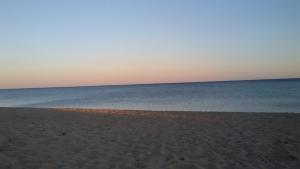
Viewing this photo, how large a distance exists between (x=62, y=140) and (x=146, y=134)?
283 cm

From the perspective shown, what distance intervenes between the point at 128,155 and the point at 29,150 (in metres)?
2.36

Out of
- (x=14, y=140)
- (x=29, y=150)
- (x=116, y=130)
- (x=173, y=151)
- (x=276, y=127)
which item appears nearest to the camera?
(x=29, y=150)

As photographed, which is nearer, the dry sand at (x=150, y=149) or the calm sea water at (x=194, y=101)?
the dry sand at (x=150, y=149)

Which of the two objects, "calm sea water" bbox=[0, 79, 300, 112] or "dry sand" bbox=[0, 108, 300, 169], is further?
"calm sea water" bbox=[0, 79, 300, 112]

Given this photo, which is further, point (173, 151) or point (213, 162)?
point (173, 151)

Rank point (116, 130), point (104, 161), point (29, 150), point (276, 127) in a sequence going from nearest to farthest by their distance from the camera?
point (104, 161)
point (29, 150)
point (116, 130)
point (276, 127)

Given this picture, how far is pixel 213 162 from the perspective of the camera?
700 centimetres

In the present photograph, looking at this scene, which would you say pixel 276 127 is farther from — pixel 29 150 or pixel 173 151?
pixel 29 150

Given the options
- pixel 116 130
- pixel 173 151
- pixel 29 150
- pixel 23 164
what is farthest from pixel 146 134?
pixel 23 164

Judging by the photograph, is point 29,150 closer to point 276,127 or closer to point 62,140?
point 62,140

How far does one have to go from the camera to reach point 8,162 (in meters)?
6.27

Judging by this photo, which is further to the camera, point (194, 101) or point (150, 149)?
point (194, 101)

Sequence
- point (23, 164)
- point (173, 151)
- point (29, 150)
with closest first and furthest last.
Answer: point (23, 164) < point (29, 150) < point (173, 151)

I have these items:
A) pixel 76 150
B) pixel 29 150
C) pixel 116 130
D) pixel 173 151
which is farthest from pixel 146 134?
pixel 29 150
